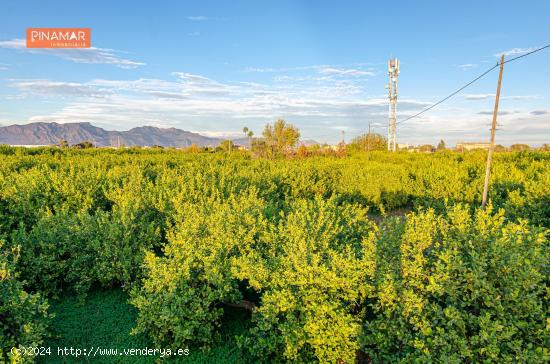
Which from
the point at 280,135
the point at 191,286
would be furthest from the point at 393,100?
the point at 191,286

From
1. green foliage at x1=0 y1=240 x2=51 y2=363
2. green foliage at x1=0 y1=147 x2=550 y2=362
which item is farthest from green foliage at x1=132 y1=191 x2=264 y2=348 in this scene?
green foliage at x1=0 y1=240 x2=51 y2=363

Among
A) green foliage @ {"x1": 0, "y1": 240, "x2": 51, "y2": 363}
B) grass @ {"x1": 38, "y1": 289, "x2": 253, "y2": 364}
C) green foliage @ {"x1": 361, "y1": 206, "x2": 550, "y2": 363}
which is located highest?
green foliage @ {"x1": 361, "y1": 206, "x2": 550, "y2": 363}

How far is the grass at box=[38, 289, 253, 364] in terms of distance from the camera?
15.2 ft

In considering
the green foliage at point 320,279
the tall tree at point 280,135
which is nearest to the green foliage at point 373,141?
the tall tree at point 280,135

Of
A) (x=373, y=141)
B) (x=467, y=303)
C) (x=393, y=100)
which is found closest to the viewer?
(x=467, y=303)

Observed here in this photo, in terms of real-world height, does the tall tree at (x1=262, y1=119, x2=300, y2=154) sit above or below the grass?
above

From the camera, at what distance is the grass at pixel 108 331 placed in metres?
4.62

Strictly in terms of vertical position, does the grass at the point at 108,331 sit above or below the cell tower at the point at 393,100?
below

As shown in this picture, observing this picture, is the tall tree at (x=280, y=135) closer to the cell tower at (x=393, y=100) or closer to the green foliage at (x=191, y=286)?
the cell tower at (x=393, y=100)

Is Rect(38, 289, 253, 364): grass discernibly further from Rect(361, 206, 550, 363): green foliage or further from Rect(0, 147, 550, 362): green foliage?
Rect(361, 206, 550, 363): green foliage

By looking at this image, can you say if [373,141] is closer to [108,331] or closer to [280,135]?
[280,135]

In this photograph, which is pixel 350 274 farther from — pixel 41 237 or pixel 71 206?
pixel 71 206

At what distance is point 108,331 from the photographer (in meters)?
5.27

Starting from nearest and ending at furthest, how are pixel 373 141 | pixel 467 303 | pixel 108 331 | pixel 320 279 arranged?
pixel 467 303 < pixel 320 279 < pixel 108 331 < pixel 373 141
